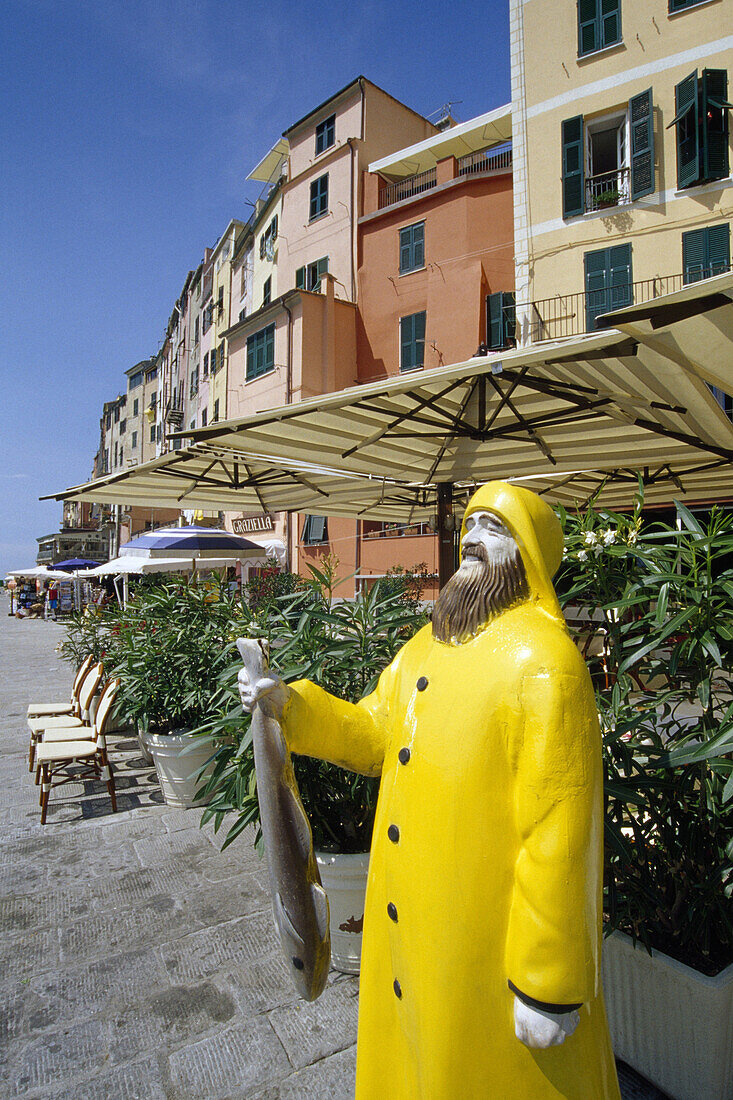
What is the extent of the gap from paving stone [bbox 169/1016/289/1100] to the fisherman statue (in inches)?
38.7

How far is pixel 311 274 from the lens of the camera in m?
19.2

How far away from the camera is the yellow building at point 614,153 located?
1109 centimetres

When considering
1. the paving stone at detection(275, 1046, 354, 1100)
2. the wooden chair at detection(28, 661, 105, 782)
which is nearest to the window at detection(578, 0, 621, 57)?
the wooden chair at detection(28, 661, 105, 782)

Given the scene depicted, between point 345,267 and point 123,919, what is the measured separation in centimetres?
1820

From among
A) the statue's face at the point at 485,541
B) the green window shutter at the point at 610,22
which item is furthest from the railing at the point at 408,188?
the statue's face at the point at 485,541

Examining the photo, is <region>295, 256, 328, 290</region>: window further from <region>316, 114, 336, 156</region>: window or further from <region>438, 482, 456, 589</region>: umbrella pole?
<region>438, 482, 456, 589</region>: umbrella pole

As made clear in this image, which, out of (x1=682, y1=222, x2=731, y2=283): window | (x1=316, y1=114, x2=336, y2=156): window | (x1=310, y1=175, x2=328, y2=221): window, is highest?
(x1=316, y1=114, x2=336, y2=156): window

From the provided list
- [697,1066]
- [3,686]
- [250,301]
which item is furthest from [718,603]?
[250,301]

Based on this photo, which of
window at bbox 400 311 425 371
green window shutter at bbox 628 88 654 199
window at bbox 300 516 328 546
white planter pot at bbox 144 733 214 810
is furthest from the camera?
window at bbox 300 516 328 546

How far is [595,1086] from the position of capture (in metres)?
1.25

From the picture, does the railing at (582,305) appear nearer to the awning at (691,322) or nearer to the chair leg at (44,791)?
the awning at (691,322)

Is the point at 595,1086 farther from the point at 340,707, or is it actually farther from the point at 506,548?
the point at 506,548

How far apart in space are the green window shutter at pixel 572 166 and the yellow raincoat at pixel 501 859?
13.4 metres

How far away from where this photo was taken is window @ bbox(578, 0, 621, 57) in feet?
39.7
